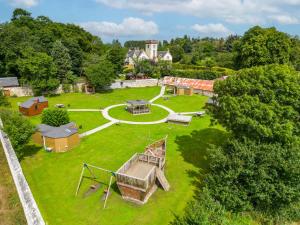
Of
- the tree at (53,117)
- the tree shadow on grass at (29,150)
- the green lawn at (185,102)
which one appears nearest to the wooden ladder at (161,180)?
the tree shadow on grass at (29,150)

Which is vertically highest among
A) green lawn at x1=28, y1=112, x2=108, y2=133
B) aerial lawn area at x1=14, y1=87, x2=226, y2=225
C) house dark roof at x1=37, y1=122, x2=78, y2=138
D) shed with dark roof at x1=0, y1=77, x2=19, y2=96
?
shed with dark roof at x1=0, y1=77, x2=19, y2=96

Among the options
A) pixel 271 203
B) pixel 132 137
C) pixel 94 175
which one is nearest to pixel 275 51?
pixel 132 137

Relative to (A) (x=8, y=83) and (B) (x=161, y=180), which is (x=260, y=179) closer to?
(B) (x=161, y=180)

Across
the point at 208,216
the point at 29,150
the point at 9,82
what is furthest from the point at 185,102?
the point at 9,82

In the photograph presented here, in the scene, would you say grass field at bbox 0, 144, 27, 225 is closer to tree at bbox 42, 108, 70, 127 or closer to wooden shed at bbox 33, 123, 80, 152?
wooden shed at bbox 33, 123, 80, 152

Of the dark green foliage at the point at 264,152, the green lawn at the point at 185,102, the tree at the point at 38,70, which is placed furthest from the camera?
the tree at the point at 38,70

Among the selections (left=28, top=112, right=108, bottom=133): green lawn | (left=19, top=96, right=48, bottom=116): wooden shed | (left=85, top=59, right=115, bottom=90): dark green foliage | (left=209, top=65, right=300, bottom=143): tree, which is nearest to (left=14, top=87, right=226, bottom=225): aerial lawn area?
(left=28, top=112, right=108, bottom=133): green lawn

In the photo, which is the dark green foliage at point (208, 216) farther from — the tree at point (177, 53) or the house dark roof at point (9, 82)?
the tree at point (177, 53)
